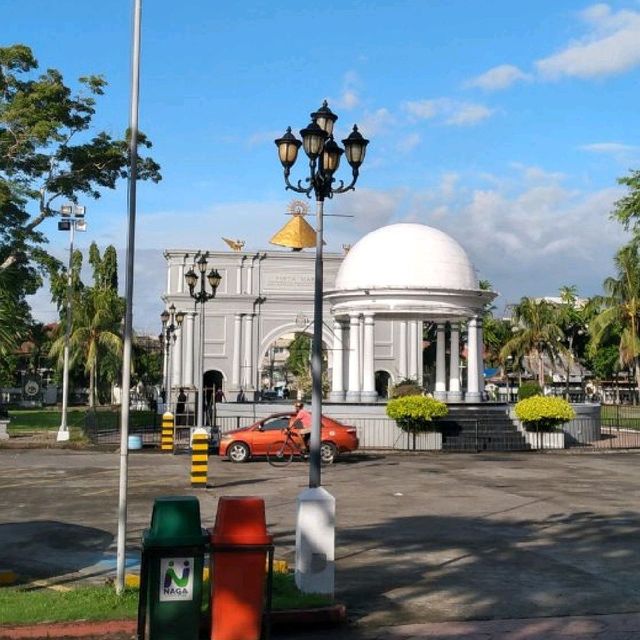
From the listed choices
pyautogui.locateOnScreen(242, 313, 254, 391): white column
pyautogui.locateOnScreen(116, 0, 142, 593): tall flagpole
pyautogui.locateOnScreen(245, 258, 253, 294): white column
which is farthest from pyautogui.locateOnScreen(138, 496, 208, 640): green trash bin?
pyautogui.locateOnScreen(245, 258, 253, 294): white column

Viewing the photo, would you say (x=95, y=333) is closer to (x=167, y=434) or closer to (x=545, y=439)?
(x=167, y=434)

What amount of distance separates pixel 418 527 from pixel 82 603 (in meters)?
6.94

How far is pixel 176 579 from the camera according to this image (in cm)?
755

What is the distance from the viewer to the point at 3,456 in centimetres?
2803

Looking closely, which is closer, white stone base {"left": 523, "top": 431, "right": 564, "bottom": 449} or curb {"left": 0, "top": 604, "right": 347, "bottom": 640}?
curb {"left": 0, "top": 604, "right": 347, "bottom": 640}

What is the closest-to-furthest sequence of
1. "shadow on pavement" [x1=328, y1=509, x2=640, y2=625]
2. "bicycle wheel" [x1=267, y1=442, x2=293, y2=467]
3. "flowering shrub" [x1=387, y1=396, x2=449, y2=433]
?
"shadow on pavement" [x1=328, y1=509, x2=640, y2=625] → "bicycle wheel" [x1=267, y1=442, x2=293, y2=467] → "flowering shrub" [x1=387, y1=396, x2=449, y2=433]

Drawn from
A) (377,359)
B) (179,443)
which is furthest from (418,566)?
(377,359)

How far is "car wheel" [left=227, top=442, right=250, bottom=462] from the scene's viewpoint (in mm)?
26453

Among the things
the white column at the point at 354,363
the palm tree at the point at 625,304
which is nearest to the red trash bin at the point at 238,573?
the white column at the point at 354,363

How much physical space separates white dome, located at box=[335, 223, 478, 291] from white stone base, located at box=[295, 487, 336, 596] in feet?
91.6

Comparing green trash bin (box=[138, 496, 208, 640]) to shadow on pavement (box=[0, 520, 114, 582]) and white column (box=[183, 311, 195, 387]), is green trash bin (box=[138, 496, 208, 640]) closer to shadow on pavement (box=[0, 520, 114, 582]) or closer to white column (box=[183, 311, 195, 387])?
shadow on pavement (box=[0, 520, 114, 582])

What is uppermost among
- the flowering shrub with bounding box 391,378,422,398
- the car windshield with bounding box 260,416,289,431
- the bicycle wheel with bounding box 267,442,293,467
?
the flowering shrub with bounding box 391,378,422,398

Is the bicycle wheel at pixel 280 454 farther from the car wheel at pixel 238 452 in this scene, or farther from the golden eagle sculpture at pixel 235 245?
the golden eagle sculpture at pixel 235 245

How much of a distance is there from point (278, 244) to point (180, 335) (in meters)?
9.86
